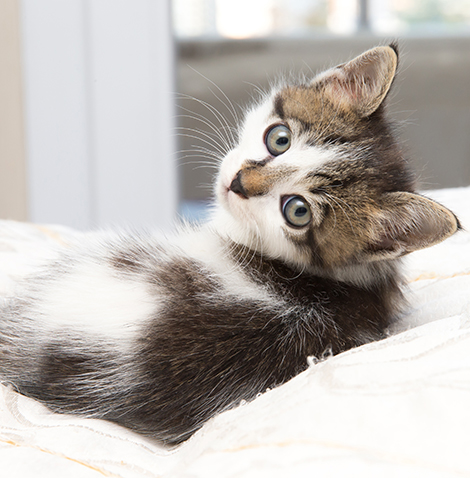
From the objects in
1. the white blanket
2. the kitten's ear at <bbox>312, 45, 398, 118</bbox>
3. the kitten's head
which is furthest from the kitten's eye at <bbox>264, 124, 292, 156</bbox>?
the white blanket

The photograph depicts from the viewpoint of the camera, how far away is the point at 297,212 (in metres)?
0.90

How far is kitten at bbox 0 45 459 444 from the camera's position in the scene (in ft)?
2.40

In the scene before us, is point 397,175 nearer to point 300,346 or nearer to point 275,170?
point 275,170

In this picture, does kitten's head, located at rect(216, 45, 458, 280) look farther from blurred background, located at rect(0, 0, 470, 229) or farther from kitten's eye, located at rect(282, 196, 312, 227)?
blurred background, located at rect(0, 0, 470, 229)

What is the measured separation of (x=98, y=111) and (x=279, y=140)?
1563mm

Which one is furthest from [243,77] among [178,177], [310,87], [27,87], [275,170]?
[275,170]

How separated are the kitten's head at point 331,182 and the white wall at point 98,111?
1318 millimetres

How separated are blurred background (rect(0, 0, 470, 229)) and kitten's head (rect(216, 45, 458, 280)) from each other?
50.7 inches

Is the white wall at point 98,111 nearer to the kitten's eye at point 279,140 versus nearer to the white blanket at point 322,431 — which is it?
the kitten's eye at point 279,140

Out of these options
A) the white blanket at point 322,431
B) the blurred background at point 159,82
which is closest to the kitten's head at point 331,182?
the white blanket at point 322,431

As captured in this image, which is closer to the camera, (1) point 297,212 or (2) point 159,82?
(1) point 297,212

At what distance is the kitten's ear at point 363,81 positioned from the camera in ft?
3.10

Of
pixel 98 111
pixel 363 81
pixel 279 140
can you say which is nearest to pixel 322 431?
pixel 279 140

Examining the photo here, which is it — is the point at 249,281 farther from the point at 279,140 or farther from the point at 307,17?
the point at 307,17
